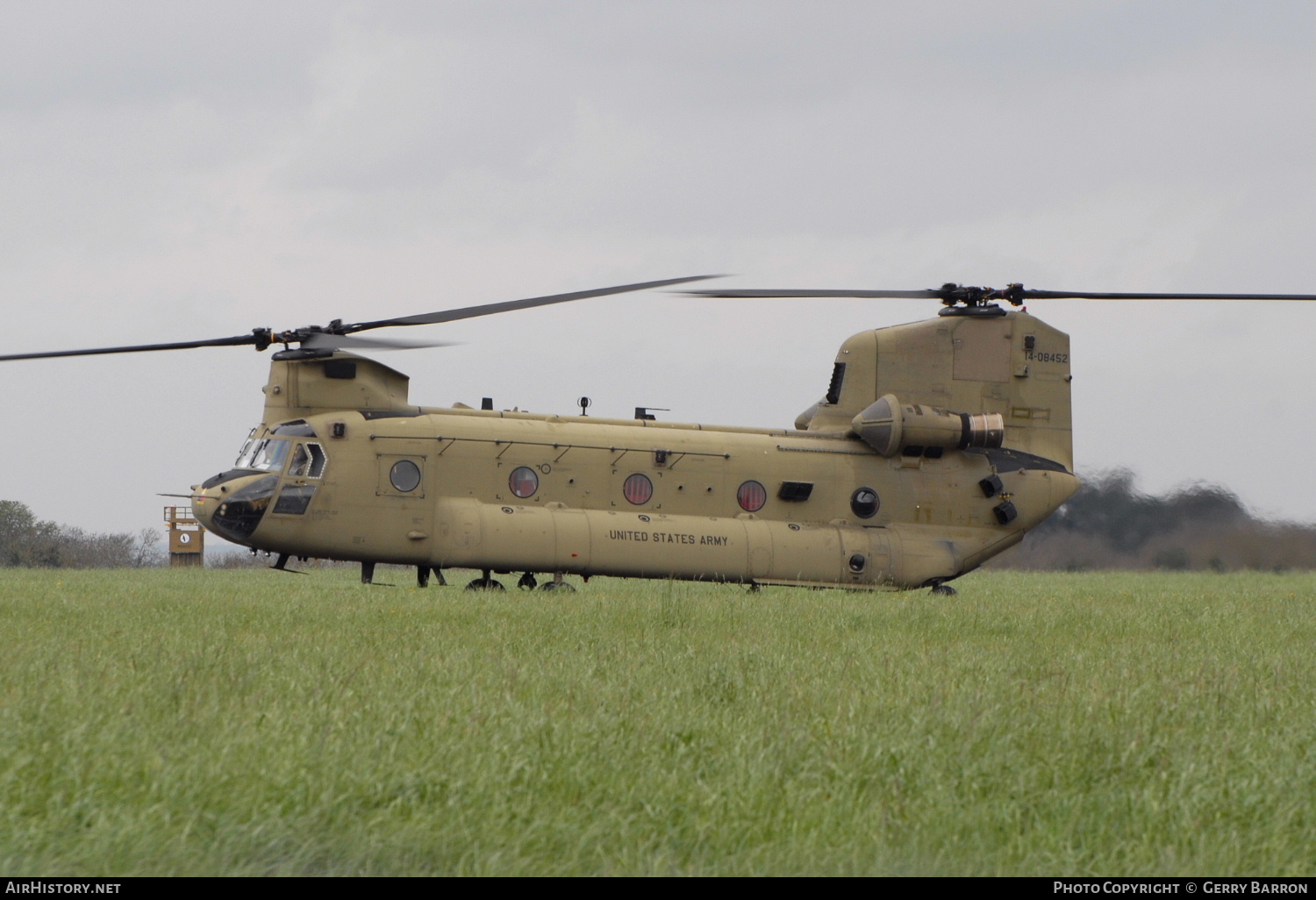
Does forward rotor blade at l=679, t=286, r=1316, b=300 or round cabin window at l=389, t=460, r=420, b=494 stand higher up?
forward rotor blade at l=679, t=286, r=1316, b=300

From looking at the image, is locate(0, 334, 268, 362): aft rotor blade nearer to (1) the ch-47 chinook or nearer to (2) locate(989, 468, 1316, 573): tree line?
(1) the ch-47 chinook

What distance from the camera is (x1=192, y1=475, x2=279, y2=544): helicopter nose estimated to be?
1770cm

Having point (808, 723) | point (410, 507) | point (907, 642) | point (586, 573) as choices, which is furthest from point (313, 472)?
point (808, 723)

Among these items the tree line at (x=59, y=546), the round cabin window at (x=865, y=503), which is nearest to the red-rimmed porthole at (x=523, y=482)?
the round cabin window at (x=865, y=503)

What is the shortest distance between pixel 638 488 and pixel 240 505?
5788 mm

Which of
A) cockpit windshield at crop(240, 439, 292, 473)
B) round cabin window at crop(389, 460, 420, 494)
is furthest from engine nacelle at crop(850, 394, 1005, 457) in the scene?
cockpit windshield at crop(240, 439, 292, 473)

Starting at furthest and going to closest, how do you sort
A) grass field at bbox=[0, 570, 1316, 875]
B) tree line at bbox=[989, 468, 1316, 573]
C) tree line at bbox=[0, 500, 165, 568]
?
tree line at bbox=[0, 500, 165, 568] < tree line at bbox=[989, 468, 1316, 573] < grass field at bbox=[0, 570, 1316, 875]

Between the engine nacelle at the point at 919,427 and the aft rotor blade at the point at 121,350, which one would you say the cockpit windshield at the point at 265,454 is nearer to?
the aft rotor blade at the point at 121,350

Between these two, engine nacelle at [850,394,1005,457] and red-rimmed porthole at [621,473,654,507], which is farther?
engine nacelle at [850,394,1005,457]

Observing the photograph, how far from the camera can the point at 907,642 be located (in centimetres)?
1091

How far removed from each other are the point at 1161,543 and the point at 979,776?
26784 millimetres

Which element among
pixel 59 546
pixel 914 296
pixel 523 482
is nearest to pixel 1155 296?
pixel 914 296

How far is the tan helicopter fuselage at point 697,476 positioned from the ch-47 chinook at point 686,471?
1.2 inches

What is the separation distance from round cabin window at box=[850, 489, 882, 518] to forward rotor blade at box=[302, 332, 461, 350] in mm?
6878
